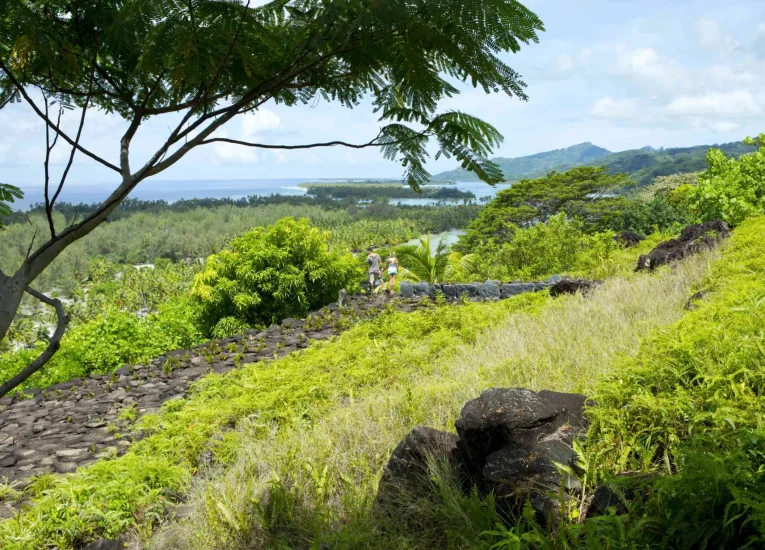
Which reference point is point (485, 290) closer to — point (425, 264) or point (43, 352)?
point (425, 264)

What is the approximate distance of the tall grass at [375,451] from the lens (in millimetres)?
2867

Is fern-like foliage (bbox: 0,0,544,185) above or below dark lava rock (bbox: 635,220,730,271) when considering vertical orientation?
above

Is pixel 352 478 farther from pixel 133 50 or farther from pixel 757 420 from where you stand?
pixel 133 50

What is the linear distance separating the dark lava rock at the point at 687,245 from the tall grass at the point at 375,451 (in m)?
2.71

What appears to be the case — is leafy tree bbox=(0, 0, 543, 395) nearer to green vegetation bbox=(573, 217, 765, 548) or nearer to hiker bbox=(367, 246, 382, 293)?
green vegetation bbox=(573, 217, 765, 548)

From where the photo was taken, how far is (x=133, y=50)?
5.33 ft

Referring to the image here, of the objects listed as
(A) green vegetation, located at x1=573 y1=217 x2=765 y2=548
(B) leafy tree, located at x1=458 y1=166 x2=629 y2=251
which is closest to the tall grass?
(A) green vegetation, located at x1=573 y1=217 x2=765 y2=548

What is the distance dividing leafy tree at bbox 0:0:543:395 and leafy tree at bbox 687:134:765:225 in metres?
11.6

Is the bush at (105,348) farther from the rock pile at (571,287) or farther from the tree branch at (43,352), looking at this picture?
the tree branch at (43,352)

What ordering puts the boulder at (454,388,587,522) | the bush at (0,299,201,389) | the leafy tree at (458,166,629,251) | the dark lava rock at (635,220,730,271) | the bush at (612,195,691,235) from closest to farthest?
1. the boulder at (454,388,587,522)
2. the dark lava rock at (635,220,730,271)
3. the bush at (0,299,201,389)
4. the bush at (612,195,691,235)
5. the leafy tree at (458,166,629,251)

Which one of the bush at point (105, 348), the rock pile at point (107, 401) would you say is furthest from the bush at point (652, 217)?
the bush at point (105, 348)

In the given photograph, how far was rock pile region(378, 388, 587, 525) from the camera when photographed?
2500 millimetres

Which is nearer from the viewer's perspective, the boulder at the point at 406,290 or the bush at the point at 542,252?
the boulder at the point at 406,290

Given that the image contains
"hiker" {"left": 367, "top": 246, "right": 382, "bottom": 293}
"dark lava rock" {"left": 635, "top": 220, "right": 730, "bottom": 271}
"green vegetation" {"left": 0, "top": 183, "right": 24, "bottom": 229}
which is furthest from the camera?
"hiker" {"left": 367, "top": 246, "right": 382, "bottom": 293}
